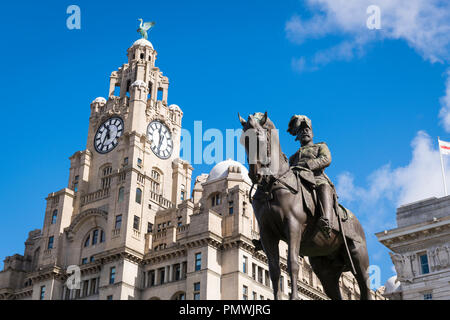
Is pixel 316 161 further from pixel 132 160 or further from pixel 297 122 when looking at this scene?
pixel 132 160

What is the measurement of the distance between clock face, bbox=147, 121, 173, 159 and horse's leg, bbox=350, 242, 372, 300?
6940cm

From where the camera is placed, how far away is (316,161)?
13.3 meters

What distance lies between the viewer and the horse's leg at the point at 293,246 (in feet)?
38.3

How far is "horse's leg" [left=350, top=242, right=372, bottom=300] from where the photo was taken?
43.8ft

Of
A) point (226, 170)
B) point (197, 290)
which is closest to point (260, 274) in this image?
point (197, 290)

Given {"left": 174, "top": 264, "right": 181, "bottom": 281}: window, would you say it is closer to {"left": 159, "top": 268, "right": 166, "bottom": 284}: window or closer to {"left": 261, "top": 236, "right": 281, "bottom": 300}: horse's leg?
{"left": 159, "top": 268, "right": 166, "bottom": 284}: window

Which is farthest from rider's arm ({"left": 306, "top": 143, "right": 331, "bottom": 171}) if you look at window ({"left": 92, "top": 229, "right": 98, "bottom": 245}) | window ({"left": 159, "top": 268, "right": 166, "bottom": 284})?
window ({"left": 92, "top": 229, "right": 98, "bottom": 245})

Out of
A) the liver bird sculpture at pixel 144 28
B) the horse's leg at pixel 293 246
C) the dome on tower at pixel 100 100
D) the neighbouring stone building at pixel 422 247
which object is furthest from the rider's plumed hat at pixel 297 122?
the liver bird sculpture at pixel 144 28

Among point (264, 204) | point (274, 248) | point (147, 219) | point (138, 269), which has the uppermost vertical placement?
point (147, 219)

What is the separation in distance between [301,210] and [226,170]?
67.5 meters

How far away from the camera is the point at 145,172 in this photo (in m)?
76.8

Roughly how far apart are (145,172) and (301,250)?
6473 centimetres
